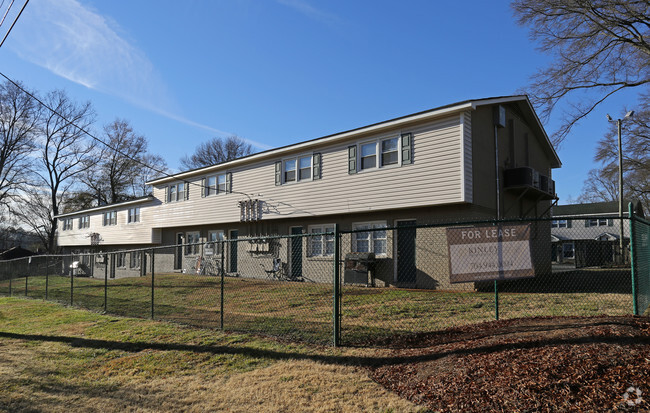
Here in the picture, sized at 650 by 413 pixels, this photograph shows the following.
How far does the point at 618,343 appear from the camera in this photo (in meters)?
4.44

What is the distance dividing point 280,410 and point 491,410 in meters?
2.05

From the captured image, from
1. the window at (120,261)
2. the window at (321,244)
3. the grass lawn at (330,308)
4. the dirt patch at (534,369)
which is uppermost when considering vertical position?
the window at (321,244)

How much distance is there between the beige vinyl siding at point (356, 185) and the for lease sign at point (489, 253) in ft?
21.7

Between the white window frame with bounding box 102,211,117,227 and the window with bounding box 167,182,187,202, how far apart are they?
9.19m

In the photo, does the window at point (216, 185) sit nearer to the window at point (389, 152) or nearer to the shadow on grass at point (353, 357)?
the window at point (389, 152)

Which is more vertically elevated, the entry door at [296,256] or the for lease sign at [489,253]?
the for lease sign at [489,253]

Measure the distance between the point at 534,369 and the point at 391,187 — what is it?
10.6 metres

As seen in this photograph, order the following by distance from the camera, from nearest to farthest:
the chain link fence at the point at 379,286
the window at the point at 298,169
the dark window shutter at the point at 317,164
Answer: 1. the chain link fence at the point at 379,286
2. the dark window shutter at the point at 317,164
3. the window at the point at 298,169

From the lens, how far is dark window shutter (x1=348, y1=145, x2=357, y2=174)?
15.7 m

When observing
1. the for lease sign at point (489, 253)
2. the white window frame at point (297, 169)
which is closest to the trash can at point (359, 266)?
the white window frame at point (297, 169)

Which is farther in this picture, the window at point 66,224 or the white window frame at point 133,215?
the window at point 66,224

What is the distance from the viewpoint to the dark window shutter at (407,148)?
1409cm

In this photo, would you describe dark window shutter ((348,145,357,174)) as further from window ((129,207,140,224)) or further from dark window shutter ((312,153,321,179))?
window ((129,207,140,224))

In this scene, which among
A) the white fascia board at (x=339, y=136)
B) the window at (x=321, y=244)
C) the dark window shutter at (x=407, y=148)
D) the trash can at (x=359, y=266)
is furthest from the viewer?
the window at (x=321, y=244)
